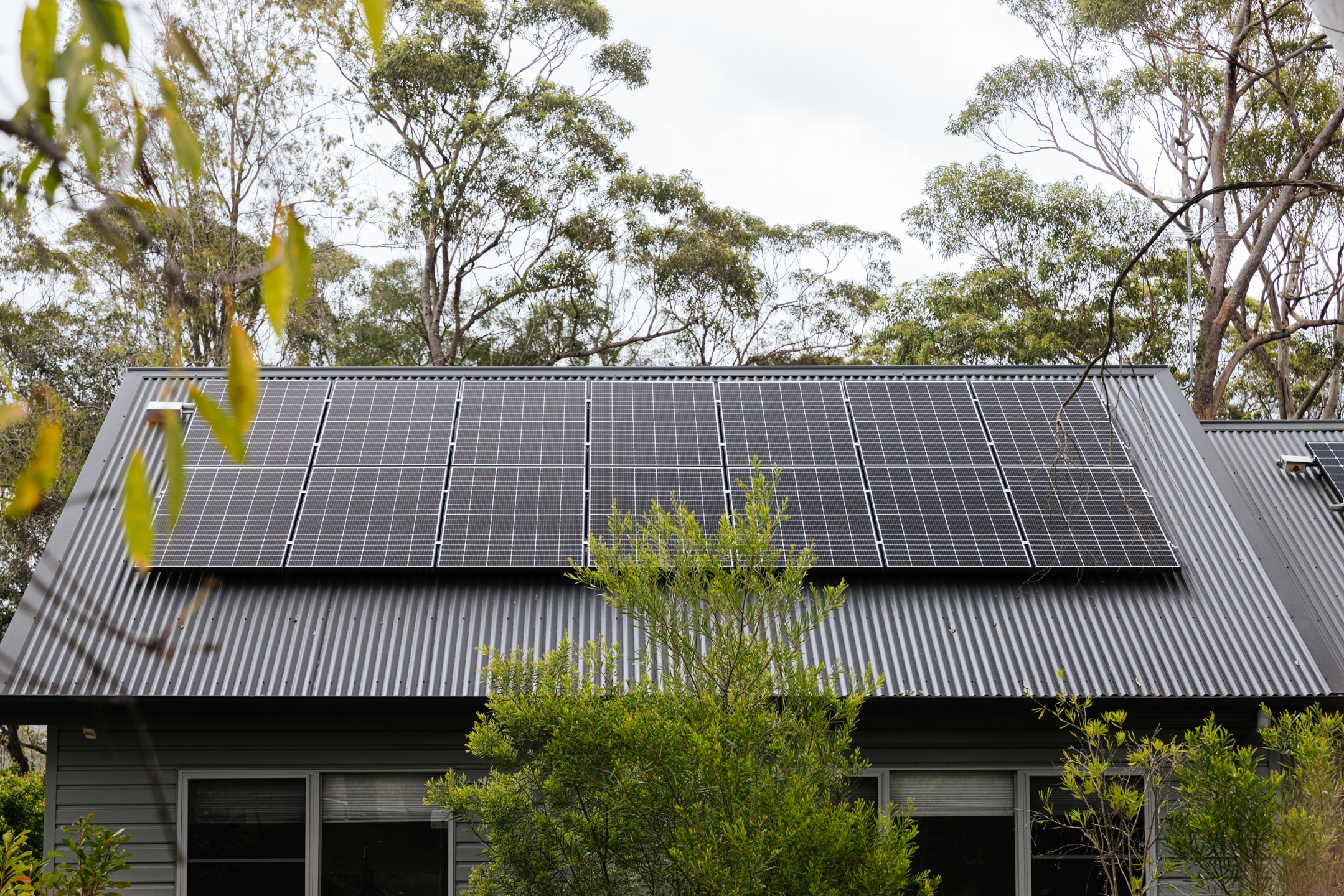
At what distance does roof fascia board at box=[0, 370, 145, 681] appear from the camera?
30.9 feet

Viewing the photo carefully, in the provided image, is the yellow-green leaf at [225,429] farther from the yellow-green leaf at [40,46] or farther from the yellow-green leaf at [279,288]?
the yellow-green leaf at [40,46]

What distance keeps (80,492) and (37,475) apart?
10237 millimetres

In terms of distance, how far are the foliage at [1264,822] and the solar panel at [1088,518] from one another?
3.65m

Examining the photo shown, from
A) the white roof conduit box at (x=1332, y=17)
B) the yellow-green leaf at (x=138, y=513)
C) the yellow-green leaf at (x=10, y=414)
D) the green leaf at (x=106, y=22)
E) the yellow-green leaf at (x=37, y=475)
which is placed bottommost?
the yellow-green leaf at (x=138, y=513)

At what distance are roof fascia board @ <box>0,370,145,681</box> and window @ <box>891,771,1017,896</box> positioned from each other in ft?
23.2

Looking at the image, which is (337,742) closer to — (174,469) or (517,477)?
(517,477)

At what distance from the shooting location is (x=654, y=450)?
1170 centimetres

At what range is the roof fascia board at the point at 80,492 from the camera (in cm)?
943

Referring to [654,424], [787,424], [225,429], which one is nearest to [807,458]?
[787,424]

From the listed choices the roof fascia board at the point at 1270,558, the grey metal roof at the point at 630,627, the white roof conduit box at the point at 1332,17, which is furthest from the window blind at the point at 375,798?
the white roof conduit box at the point at 1332,17

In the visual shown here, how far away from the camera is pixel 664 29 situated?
39.7 meters

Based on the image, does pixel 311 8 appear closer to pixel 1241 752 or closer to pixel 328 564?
pixel 328 564

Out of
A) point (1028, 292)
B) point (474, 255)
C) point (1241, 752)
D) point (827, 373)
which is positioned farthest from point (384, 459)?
point (1028, 292)

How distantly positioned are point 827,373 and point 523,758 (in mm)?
7193
